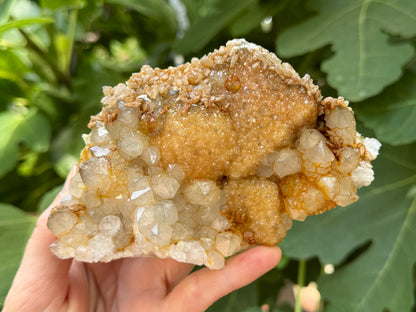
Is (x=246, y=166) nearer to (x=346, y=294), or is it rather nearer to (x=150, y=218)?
(x=150, y=218)

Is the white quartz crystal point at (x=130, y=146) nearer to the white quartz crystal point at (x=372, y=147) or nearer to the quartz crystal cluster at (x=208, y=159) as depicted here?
the quartz crystal cluster at (x=208, y=159)

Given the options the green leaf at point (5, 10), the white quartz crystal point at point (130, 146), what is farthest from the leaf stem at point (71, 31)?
the white quartz crystal point at point (130, 146)

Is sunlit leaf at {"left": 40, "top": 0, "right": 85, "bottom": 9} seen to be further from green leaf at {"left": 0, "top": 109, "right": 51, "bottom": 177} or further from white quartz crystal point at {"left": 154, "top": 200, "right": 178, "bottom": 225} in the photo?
white quartz crystal point at {"left": 154, "top": 200, "right": 178, "bottom": 225}

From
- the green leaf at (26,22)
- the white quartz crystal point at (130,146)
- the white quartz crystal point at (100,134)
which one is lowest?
the white quartz crystal point at (130,146)

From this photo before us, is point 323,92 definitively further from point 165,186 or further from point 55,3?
point 55,3

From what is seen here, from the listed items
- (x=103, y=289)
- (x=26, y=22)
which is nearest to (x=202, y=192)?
(x=103, y=289)
